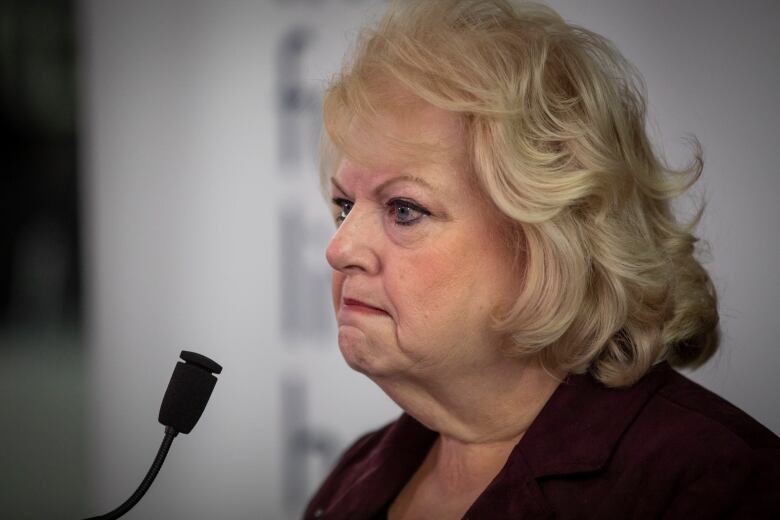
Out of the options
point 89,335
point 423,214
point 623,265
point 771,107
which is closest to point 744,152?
point 771,107

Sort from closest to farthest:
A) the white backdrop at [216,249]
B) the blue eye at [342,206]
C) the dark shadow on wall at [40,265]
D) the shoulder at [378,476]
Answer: the blue eye at [342,206] → the shoulder at [378,476] → the white backdrop at [216,249] → the dark shadow on wall at [40,265]

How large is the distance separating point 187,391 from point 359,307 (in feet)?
0.89

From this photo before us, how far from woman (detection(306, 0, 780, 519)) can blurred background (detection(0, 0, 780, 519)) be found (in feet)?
2.99

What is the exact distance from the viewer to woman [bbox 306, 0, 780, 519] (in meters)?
1.12

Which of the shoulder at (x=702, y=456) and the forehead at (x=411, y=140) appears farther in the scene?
the forehead at (x=411, y=140)

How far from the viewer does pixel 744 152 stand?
6.13ft

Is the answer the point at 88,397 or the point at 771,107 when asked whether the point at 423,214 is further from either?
the point at 88,397

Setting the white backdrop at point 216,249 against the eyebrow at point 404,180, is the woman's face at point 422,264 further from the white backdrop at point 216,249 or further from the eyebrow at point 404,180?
the white backdrop at point 216,249

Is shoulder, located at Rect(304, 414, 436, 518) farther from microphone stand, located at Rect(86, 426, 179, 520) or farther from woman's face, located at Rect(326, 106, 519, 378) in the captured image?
microphone stand, located at Rect(86, 426, 179, 520)

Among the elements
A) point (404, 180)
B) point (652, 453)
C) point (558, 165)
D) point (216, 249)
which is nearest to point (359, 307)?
point (404, 180)

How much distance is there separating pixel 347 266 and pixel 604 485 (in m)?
0.47

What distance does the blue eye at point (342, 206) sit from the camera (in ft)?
4.23

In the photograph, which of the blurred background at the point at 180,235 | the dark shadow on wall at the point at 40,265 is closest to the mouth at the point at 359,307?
the blurred background at the point at 180,235

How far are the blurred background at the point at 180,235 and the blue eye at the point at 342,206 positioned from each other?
0.89 metres
